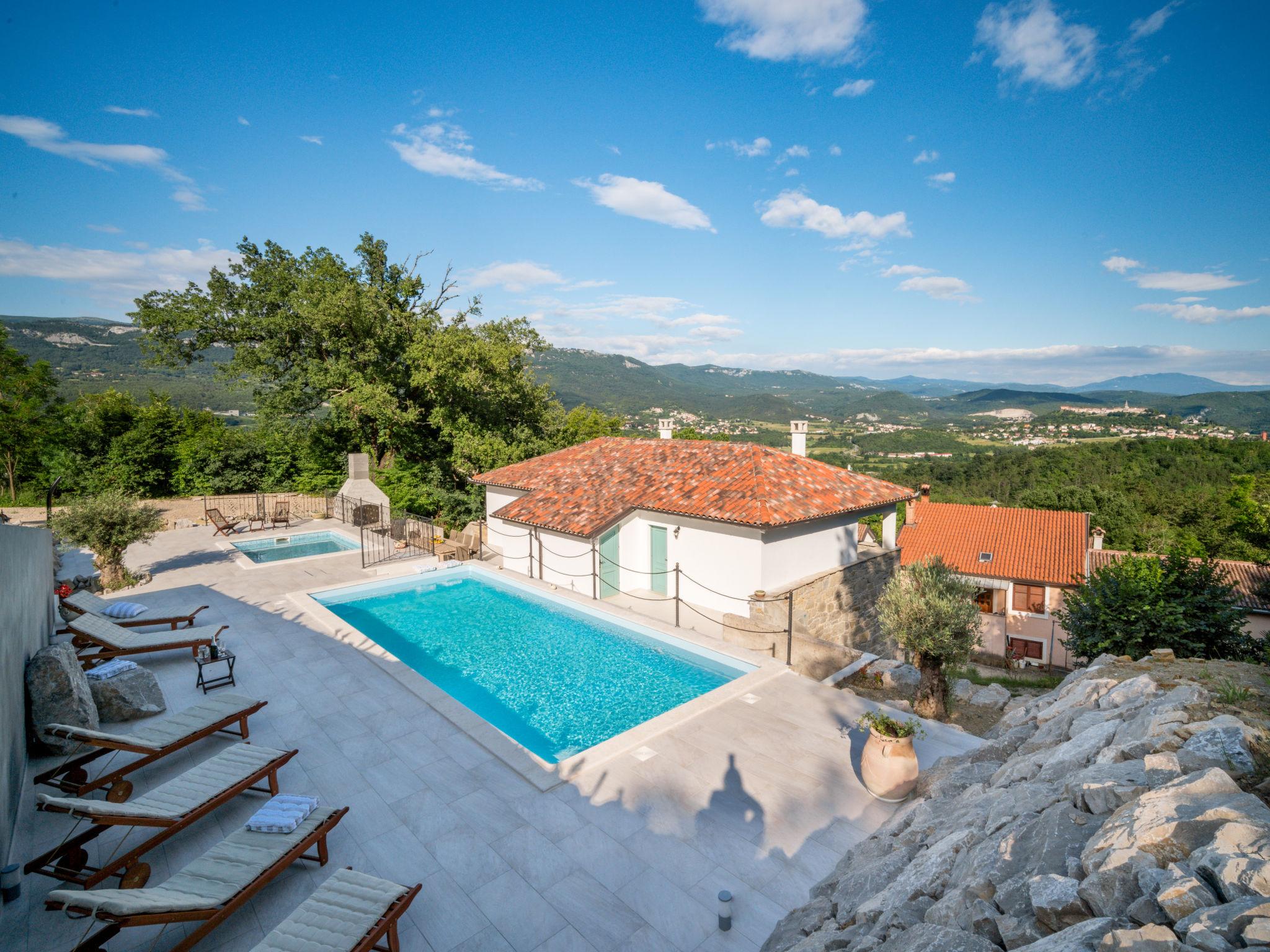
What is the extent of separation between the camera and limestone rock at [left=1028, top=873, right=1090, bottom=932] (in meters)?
2.09

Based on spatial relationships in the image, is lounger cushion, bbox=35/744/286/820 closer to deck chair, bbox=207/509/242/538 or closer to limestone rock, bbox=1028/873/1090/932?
limestone rock, bbox=1028/873/1090/932

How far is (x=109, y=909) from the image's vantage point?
10.6 ft

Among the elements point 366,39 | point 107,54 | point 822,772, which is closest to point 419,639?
point 822,772

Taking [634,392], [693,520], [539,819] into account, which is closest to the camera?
[539,819]

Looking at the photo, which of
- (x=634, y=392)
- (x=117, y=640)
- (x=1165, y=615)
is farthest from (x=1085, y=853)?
(x=634, y=392)

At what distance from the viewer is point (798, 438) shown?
15992mm

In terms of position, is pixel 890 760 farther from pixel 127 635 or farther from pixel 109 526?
pixel 109 526

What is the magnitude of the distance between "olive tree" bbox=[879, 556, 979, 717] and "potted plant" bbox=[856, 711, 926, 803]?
2.31 meters

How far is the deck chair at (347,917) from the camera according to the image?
337 cm

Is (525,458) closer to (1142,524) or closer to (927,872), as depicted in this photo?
(927,872)

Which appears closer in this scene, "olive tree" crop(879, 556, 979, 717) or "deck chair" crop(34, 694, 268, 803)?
"deck chair" crop(34, 694, 268, 803)

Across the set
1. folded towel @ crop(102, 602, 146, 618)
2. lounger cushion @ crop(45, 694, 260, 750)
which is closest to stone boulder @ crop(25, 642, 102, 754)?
lounger cushion @ crop(45, 694, 260, 750)

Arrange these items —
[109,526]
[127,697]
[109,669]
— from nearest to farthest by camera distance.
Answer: [127,697] → [109,669] → [109,526]

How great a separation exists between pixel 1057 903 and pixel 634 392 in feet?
380
